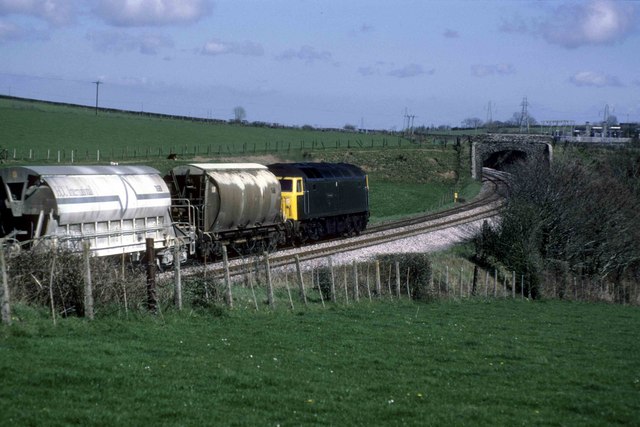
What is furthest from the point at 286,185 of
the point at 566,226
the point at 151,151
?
the point at 151,151

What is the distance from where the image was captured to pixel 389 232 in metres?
45.8

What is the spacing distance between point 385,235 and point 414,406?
3183cm

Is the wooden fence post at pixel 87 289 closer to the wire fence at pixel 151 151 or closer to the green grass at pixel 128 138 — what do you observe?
the wire fence at pixel 151 151

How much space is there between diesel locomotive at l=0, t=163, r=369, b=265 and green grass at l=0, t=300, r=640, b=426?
452cm

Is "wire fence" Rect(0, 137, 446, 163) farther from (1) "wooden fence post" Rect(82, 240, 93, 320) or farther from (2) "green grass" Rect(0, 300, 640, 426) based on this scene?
(2) "green grass" Rect(0, 300, 640, 426)

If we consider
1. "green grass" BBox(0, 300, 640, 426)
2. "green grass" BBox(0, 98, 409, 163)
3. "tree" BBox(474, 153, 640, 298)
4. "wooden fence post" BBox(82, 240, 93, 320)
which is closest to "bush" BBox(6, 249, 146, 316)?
"wooden fence post" BBox(82, 240, 93, 320)

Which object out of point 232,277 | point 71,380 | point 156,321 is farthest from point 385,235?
point 71,380

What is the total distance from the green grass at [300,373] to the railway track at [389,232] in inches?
230

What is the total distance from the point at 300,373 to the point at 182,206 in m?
17.7

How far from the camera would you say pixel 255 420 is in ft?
34.9

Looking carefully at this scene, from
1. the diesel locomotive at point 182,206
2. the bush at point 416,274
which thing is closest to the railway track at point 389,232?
the diesel locomotive at point 182,206

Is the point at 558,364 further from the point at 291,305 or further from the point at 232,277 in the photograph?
the point at 232,277

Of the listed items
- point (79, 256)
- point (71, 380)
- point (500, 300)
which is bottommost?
point (500, 300)

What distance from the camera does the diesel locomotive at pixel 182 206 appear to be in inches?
902
